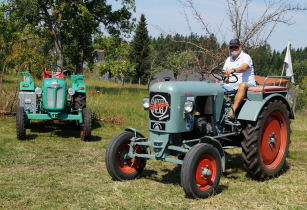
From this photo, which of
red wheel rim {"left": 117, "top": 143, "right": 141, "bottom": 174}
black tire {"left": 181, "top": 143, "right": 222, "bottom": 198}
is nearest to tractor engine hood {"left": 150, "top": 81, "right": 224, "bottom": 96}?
black tire {"left": 181, "top": 143, "right": 222, "bottom": 198}

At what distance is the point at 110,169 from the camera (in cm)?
526

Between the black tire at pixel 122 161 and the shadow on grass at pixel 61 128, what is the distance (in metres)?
3.25

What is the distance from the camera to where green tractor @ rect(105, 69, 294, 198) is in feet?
15.7

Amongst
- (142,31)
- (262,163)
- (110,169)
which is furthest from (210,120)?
(142,31)

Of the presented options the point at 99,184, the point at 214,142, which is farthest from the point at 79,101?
the point at 214,142

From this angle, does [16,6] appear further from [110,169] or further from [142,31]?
[142,31]

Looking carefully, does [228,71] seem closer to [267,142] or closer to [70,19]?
[267,142]

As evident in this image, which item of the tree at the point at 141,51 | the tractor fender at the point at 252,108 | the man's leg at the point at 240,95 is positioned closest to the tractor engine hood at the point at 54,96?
the man's leg at the point at 240,95

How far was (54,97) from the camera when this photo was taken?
834cm

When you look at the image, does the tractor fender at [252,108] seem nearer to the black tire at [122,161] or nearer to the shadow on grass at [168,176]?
the shadow on grass at [168,176]

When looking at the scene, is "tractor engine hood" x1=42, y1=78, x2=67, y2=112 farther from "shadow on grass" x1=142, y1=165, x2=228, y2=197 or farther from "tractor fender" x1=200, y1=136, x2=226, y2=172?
"tractor fender" x1=200, y1=136, x2=226, y2=172

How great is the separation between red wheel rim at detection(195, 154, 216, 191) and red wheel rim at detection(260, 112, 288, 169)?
1.14 metres

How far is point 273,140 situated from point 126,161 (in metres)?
2.16

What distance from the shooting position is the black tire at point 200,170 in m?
4.50
